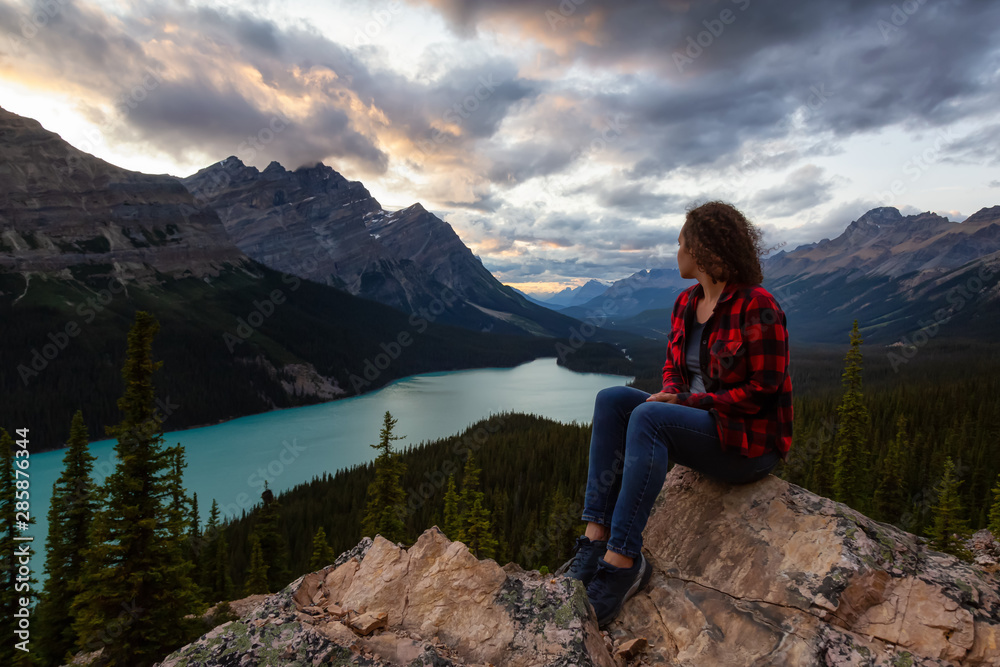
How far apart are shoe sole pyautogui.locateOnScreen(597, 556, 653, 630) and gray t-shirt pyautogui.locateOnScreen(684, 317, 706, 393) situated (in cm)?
182

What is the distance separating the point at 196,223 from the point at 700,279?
23334 cm

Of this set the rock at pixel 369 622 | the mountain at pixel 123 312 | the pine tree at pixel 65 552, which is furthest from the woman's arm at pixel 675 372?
the mountain at pixel 123 312

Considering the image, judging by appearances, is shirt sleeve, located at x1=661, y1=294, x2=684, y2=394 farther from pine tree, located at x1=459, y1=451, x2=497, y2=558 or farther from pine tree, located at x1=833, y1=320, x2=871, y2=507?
pine tree, located at x1=833, y1=320, x2=871, y2=507

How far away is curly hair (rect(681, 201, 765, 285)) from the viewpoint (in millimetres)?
4383

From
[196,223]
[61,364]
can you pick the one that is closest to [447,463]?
[61,364]

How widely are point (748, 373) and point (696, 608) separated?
2.18 m

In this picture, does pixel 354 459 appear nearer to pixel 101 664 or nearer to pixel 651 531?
pixel 101 664

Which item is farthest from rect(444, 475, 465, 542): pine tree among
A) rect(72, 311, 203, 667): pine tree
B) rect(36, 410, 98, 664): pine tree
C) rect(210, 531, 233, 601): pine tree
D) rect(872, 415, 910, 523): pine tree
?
rect(872, 415, 910, 523): pine tree

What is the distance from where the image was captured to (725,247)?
440 centimetres

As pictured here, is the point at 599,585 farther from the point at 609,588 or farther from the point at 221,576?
the point at 221,576

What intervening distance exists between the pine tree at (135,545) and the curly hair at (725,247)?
45.1 ft

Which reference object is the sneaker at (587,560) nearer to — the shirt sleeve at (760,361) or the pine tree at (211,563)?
the shirt sleeve at (760,361)

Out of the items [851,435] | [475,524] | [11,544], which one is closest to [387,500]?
[475,524]

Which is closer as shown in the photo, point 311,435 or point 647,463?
point 647,463
